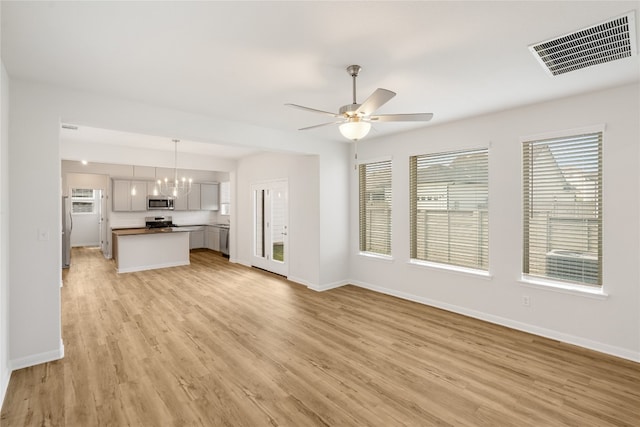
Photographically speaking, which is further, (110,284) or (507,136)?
(110,284)

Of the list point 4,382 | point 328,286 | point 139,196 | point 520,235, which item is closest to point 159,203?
point 139,196

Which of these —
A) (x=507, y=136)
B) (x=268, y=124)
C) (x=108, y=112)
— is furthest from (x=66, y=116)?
(x=507, y=136)

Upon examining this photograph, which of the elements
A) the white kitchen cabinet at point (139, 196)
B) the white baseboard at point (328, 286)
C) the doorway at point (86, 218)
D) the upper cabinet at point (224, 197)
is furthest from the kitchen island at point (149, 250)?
the doorway at point (86, 218)

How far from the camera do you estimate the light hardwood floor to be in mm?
2268

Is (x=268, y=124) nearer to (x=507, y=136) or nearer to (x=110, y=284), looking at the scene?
(x=507, y=136)

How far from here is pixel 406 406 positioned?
2.36m

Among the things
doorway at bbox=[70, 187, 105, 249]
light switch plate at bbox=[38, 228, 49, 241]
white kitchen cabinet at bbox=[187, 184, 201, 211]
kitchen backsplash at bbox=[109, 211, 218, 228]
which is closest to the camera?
light switch plate at bbox=[38, 228, 49, 241]

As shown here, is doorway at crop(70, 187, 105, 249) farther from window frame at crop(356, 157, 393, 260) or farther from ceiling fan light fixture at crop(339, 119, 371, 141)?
ceiling fan light fixture at crop(339, 119, 371, 141)

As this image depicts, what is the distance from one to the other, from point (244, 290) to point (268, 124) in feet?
9.46

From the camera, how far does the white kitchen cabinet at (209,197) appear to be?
33.5 feet

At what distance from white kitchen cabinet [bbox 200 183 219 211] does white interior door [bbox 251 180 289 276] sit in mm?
3541

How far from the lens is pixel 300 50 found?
237 cm

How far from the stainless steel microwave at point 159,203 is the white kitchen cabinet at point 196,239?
3.88ft

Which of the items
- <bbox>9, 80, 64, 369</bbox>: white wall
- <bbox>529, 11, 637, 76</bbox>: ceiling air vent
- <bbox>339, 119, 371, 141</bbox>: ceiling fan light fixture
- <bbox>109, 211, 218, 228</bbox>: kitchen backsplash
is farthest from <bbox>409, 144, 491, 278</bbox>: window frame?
<bbox>109, 211, 218, 228</bbox>: kitchen backsplash
